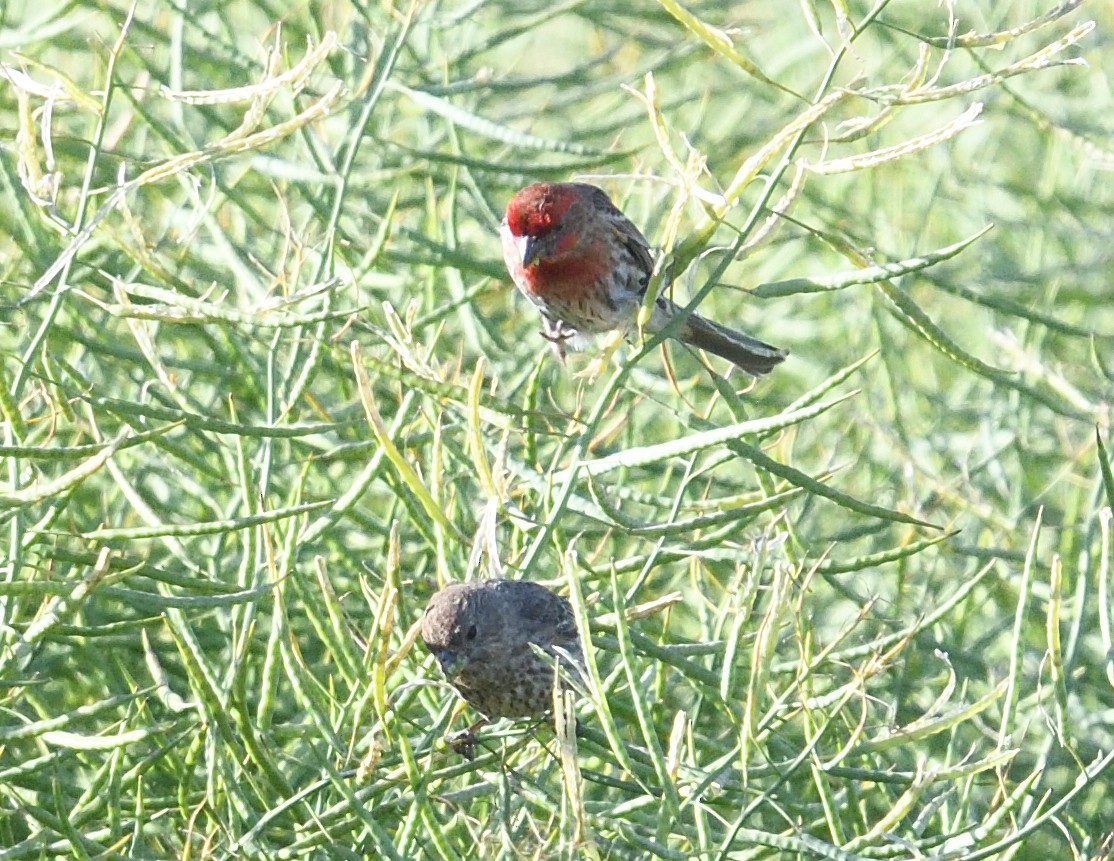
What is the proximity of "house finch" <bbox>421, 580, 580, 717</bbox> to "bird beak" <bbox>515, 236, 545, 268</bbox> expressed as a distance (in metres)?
1.42

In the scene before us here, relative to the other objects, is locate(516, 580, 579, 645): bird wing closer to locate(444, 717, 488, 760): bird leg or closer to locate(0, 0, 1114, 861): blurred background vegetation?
locate(0, 0, 1114, 861): blurred background vegetation

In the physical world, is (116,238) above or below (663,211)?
above

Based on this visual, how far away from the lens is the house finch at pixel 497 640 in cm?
308

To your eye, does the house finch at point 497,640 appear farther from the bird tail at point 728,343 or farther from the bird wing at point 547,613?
the bird tail at point 728,343

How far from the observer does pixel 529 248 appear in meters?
4.48

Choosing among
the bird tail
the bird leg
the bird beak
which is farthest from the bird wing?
the bird beak

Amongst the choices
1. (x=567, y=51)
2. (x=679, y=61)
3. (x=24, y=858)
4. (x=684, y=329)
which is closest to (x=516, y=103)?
(x=679, y=61)

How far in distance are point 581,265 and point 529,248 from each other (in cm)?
17

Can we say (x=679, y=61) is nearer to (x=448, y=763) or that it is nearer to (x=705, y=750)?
(x=705, y=750)

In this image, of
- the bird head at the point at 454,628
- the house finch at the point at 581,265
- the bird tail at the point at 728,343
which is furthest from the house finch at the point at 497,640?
the house finch at the point at 581,265

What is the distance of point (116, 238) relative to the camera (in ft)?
11.4

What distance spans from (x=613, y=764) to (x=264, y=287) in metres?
1.35

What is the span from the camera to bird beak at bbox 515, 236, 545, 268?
14.7ft

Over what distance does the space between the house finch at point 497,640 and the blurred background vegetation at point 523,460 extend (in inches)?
3.0
